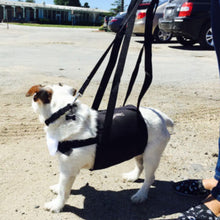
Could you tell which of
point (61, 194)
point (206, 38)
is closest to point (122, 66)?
point (61, 194)

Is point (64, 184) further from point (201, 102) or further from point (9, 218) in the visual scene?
point (201, 102)

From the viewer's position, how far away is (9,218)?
2430 mm

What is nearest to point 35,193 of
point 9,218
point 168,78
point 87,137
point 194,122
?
point 9,218

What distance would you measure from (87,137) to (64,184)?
49 centimetres

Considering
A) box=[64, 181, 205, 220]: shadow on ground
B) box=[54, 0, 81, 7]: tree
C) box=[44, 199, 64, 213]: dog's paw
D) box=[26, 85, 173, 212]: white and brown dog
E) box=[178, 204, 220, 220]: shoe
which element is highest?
box=[54, 0, 81, 7]: tree

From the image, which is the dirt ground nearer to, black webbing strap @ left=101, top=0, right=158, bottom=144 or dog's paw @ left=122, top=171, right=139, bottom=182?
dog's paw @ left=122, top=171, right=139, bottom=182

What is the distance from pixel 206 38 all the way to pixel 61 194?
10.8m

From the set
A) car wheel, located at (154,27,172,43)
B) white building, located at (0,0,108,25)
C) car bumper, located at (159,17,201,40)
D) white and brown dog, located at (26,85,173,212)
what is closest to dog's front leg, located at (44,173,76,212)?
white and brown dog, located at (26,85,173,212)

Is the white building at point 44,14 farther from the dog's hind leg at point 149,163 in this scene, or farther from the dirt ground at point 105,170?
the dog's hind leg at point 149,163

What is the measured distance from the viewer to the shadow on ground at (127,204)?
2555 millimetres

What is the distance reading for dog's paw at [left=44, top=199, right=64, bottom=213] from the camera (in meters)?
2.53

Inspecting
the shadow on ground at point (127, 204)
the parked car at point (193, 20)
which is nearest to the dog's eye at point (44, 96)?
the shadow on ground at point (127, 204)

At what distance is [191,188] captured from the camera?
112 inches

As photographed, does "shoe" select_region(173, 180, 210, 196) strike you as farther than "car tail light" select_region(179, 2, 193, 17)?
No
